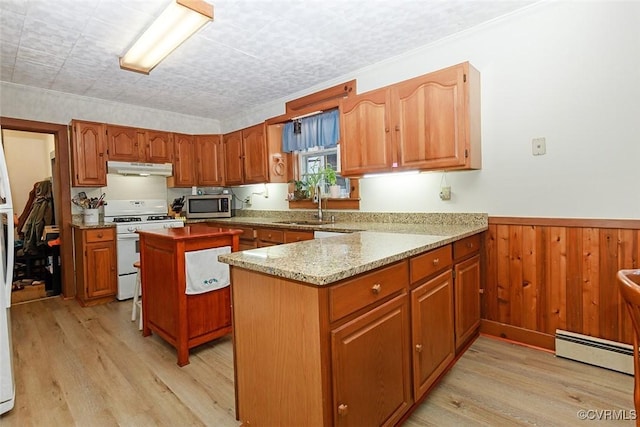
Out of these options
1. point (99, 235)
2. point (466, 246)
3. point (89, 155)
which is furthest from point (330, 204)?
point (89, 155)

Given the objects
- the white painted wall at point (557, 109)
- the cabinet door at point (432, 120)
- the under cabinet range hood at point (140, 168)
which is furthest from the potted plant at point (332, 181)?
the under cabinet range hood at point (140, 168)

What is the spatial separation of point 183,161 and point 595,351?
4.94m

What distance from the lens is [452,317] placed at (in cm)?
208

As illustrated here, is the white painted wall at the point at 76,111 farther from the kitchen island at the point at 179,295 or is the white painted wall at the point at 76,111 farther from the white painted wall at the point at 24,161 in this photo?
the kitchen island at the point at 179,295

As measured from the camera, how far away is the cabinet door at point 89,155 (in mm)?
3838

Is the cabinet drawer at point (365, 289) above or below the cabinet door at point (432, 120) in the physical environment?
below

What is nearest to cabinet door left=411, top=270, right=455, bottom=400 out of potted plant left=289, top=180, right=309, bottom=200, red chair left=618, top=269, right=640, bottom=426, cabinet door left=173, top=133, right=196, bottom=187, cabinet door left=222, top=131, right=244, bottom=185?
red chair left=618, top=269, right=640, bottom=426

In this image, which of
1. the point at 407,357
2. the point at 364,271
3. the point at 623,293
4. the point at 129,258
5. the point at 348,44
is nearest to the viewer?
the point at 623,293

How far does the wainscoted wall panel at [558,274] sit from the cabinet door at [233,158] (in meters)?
3.34

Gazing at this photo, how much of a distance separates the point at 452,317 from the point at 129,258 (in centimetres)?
359

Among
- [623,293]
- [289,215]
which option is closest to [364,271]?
[623,293]

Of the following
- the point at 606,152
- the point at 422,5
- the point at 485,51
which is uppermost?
the point at 422,5

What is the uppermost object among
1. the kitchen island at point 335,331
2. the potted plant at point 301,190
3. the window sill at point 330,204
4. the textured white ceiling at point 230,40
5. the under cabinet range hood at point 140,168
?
the textured white ceiling at point 230,40

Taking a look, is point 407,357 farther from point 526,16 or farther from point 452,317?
point 526,16
